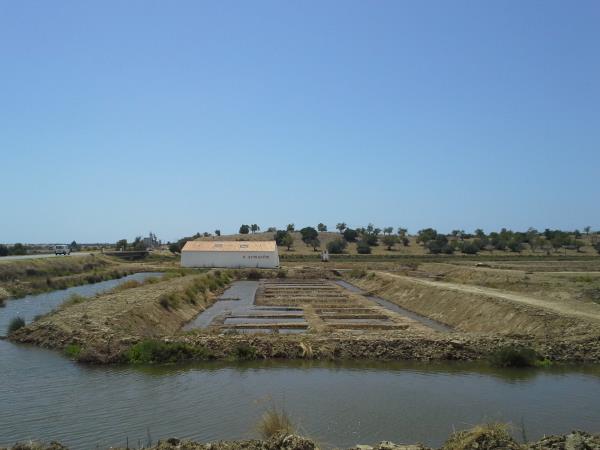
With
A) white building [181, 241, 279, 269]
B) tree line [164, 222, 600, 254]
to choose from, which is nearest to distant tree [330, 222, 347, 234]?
tree line [164, 222, 600, 254]

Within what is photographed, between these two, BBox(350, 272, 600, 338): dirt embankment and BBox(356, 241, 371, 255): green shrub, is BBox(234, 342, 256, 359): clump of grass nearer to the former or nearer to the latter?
BBox(350, 272, 600, 338): dirt embankment

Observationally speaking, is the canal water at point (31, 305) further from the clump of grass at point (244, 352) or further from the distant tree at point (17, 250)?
the distant tree at point (17, 250)

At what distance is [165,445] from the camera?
8844 millimetres

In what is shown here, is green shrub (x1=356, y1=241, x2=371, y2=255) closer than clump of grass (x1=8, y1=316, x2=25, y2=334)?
No

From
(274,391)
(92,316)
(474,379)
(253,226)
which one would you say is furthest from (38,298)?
(253,226)

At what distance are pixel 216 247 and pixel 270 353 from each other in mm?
52731

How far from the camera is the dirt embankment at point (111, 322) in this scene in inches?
695

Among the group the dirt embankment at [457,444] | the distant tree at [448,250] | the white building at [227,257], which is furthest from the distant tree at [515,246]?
the dirt embankment at [457,444]

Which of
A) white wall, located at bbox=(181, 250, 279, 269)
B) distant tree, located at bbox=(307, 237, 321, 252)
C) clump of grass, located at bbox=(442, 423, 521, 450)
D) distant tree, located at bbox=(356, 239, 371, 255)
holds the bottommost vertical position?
clump of grass, located at bbox=(442, 423, 521, 450)

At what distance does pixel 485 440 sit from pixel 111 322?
51.5ft

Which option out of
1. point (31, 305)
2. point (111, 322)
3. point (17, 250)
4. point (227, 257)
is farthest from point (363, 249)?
point (111, 322)

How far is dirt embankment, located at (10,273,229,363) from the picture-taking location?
17.7 m

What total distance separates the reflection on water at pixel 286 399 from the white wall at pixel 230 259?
4974 cm

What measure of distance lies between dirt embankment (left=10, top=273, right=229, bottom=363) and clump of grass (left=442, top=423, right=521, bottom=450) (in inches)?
451
